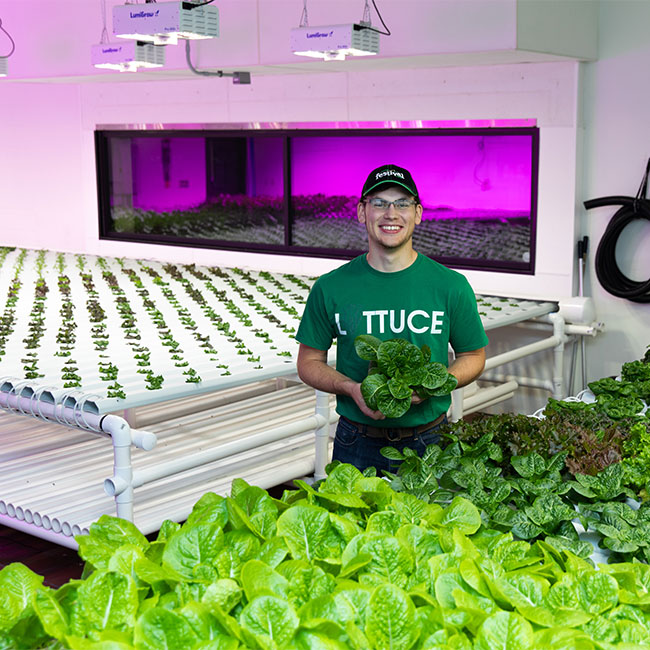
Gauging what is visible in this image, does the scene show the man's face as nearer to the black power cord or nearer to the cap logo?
the cap logo

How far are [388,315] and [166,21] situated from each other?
2.23 meters

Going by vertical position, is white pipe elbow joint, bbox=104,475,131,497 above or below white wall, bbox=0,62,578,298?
below

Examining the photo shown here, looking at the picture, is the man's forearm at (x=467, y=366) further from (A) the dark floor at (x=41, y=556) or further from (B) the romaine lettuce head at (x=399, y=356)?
(A) the dark floor at (x=41, y=556)

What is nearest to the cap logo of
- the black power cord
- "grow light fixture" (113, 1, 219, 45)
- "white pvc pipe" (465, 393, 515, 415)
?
"grow light fixture" (113, 1, 219, 45)

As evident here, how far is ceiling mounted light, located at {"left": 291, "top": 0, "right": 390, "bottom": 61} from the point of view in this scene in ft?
14.5

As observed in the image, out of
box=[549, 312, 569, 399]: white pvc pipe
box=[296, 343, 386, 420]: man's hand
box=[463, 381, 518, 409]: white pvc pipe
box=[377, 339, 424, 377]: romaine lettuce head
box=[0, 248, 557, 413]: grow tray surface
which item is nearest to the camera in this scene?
box=[377, 339, 424, 377]: romaine lettuce head

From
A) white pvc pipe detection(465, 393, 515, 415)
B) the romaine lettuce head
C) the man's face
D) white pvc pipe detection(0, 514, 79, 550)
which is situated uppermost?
the man's face

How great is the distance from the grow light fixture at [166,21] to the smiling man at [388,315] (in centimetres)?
195

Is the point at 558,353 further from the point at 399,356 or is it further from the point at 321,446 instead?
the point at 399,356

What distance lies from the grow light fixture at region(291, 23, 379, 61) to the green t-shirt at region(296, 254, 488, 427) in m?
2.01

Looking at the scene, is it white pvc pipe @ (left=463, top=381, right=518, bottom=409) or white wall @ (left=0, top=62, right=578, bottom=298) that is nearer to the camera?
white pvc pipe @ (left=463, top=381, right=518, bottom=409)

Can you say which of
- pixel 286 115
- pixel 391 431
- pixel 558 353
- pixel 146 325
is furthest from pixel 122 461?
pixel 286 115

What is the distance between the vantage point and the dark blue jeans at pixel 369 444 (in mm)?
2740

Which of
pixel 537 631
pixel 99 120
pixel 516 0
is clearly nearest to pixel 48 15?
pixel 99 120
